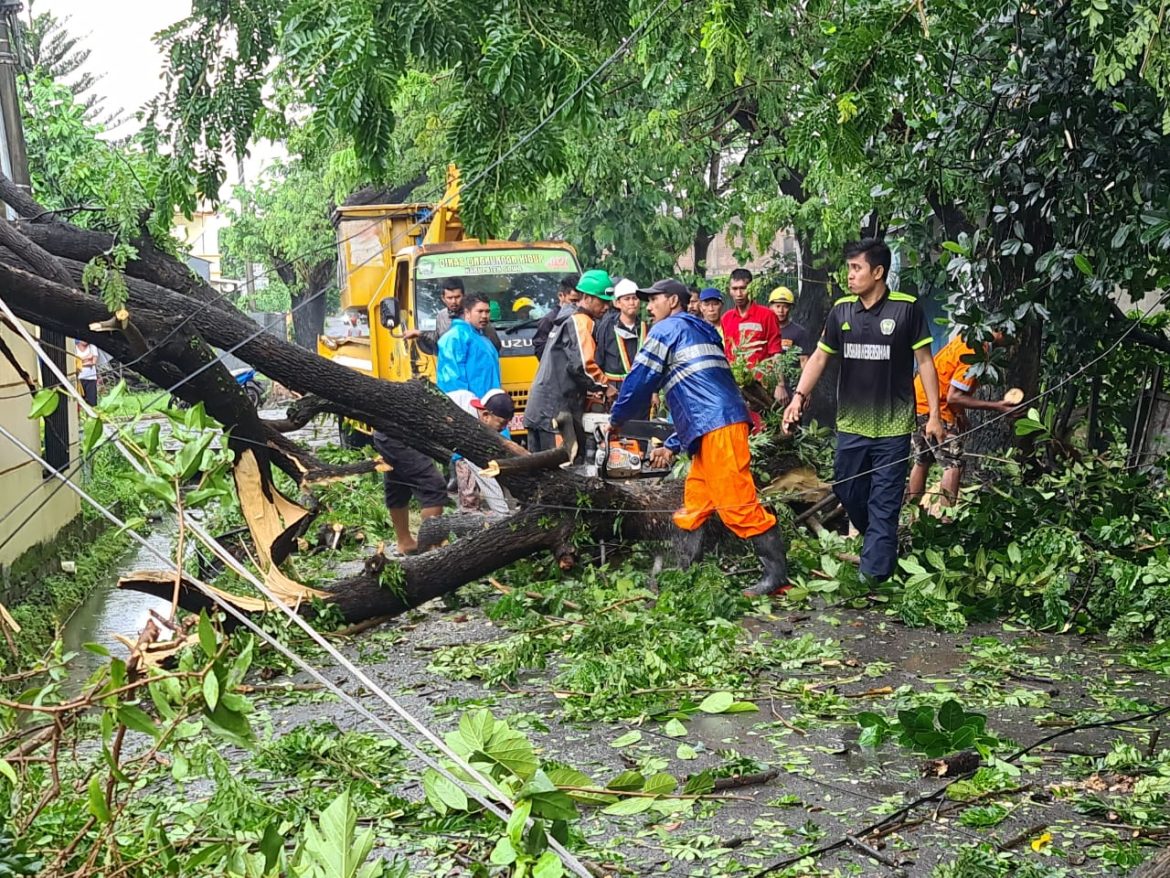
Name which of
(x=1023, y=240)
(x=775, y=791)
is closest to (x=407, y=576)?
(x=775, y=791)

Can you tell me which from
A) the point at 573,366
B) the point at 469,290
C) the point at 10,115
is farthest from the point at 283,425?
the point at 469,290

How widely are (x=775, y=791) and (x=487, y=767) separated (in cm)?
196

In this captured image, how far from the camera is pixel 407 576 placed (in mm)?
7586

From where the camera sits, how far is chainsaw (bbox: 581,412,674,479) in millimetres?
9211

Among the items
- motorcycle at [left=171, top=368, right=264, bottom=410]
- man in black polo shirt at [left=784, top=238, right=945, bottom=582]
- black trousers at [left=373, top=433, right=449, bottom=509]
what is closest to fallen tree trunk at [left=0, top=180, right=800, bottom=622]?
motorcycle at [left=171, top=368, right=264, bottom=410]

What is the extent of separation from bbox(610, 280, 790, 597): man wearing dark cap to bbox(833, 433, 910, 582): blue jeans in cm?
50

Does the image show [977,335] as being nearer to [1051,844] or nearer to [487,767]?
[1051,844]

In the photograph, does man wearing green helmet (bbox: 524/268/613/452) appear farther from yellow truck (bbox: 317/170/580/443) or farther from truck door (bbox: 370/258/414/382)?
truck door (bbox: 370/258/414/382)

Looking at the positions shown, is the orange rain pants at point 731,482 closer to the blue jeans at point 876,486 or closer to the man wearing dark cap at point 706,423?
the man wearing dark cap at point 706,423

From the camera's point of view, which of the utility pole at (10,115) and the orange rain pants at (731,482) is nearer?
the orange rain pants at (731,482)

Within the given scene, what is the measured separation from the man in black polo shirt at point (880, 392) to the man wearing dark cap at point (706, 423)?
1.46 ft

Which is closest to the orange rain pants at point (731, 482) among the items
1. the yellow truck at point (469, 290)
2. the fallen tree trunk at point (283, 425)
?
the fallen tree trunk at point (283, 425)

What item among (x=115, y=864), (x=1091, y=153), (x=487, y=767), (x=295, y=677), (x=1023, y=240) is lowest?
(x=295, y=677)

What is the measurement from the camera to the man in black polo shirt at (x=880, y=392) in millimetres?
7445
